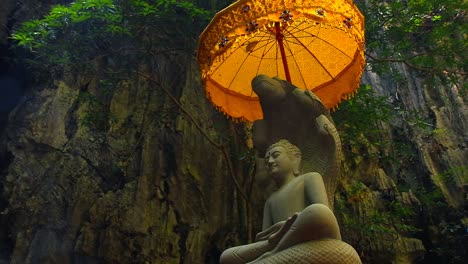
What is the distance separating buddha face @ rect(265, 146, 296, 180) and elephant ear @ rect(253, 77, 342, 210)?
0.13 metres

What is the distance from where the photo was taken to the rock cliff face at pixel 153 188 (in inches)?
250

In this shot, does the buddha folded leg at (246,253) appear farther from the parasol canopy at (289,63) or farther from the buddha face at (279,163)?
the parasol canopy at (289,63)

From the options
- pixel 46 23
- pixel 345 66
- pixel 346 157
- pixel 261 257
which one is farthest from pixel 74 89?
pixel 261 257

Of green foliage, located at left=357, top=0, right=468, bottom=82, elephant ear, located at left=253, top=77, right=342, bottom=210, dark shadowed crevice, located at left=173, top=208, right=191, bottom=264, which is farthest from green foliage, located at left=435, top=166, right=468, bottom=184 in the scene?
elephant ear, located at left=253, top=77, right=342, bottom=210

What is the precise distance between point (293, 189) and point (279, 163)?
9.7 inches

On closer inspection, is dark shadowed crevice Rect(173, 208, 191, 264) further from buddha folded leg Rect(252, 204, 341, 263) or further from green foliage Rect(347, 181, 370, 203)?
buddha folded leg Rect(252, 204, 341, 263)

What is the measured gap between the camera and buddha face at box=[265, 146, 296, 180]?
3299 mm

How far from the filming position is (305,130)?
137 inches

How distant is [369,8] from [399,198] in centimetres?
321

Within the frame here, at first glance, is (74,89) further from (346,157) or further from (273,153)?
(273,153)

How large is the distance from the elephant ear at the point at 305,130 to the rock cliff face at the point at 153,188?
2.15 metres

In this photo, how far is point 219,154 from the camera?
273 inches

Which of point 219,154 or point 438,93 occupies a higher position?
point 438,93

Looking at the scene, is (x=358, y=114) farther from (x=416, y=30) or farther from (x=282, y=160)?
(x=282, y=160)
